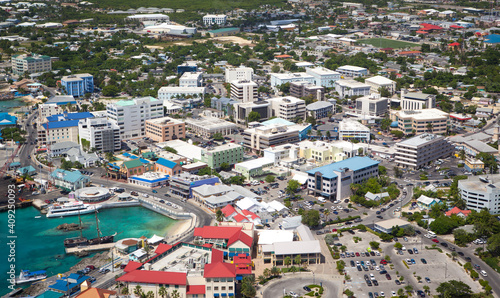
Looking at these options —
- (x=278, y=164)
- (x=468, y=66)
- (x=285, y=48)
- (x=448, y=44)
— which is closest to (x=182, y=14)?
(x=285, y=48)

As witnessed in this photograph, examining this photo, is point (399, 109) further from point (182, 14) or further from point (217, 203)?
point (182, 14)

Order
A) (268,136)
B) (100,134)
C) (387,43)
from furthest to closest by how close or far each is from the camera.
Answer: (387,43)
(100,134)
(268,136)

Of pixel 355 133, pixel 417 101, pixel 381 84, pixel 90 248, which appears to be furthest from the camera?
pixel 381 84

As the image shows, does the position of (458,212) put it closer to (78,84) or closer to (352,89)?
(352,89)

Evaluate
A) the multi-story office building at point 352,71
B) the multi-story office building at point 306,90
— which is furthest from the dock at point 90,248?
the multi-story office building at point 352,71

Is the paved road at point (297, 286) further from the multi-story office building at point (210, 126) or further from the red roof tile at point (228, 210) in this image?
the multi-story office building at point (210, 126)

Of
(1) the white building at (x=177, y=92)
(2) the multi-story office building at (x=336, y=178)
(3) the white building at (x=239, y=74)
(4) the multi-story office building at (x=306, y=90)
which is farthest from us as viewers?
(3) the white building at (x=239, y=74)

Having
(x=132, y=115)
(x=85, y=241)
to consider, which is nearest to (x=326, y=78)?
(x=132, y=115)
